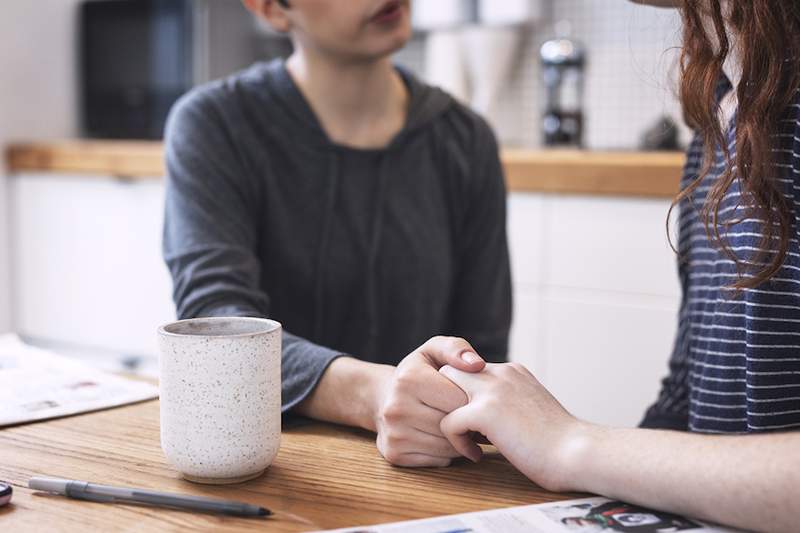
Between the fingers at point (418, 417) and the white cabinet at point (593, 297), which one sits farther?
the white cabinet at point (593, 297)

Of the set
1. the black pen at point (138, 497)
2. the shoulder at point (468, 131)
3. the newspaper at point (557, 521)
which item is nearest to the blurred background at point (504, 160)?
the shoulder at point (468, 131)

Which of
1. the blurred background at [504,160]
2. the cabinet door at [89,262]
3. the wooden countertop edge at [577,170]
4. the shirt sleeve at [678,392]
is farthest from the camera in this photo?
the cabinet door at [89,262]

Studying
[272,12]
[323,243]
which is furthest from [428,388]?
[272,12]

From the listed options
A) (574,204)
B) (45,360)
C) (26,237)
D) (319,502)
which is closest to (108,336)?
(26,237)

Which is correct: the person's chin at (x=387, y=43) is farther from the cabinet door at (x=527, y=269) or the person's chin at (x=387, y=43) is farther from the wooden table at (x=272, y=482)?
the cabinet door at (x=527, y=269)

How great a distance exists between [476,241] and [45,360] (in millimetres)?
657

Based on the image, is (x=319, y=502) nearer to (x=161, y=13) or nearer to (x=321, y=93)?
(x=321, y=93)

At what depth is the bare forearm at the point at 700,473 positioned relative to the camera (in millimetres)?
651

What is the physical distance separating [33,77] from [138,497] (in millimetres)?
2832

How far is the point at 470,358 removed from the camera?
0.82 m

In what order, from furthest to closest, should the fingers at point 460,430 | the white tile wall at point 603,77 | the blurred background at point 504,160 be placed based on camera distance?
the white tile wall at point 603,77 → the blurred background at point 504,160 → the fingers at point 460,430

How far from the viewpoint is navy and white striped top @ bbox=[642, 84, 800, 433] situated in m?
0.87

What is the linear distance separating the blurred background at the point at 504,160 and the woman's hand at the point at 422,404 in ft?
4.44

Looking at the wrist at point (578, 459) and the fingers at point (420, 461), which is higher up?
the wrist at point (578, 459)
